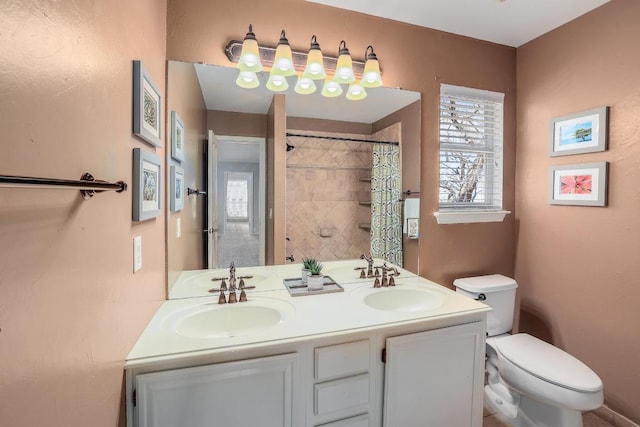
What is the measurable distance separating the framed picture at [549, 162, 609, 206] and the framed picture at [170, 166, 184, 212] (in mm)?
2284

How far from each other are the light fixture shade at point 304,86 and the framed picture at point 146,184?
34.2 inches

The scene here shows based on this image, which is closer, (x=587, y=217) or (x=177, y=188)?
(x=177, y=188)

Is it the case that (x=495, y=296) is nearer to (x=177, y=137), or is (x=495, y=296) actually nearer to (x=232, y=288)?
(x=232, y=288)

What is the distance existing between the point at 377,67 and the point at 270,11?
667 mm

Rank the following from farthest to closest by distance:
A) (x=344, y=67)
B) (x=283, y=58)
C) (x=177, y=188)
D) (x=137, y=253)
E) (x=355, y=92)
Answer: (x=355, y=92) → (x=344, y=67) → (x=283, y=58) → (x=177, y=188) → (x=137, y=253)

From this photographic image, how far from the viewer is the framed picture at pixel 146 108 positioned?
950mm

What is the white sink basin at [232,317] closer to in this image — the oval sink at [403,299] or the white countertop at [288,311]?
the white countertop at [288,311]

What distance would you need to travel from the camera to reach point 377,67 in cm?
169

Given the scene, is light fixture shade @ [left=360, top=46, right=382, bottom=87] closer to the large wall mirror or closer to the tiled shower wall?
the large wall mirror

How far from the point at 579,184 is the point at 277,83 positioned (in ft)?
6.27

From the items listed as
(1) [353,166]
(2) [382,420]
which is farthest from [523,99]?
(2) [382,420]

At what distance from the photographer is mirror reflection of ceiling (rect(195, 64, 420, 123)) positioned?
1544 millimetres

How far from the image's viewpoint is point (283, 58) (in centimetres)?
152

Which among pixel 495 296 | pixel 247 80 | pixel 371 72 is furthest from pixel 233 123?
pixel 495 296
